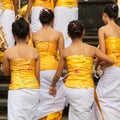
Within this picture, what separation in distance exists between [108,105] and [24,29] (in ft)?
4.65

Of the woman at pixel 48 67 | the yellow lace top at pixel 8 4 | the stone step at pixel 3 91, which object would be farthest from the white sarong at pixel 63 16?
the woman at pixel 48 67

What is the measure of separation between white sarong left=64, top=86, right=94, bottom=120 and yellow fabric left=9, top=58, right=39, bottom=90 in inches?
17.6

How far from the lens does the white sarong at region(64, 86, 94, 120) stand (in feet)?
17.0

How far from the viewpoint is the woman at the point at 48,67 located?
5719 millimetres

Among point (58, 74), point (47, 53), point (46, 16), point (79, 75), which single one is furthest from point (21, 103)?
point (46, 16)

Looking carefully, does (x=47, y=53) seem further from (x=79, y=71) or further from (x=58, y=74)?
(x=79, y=71)

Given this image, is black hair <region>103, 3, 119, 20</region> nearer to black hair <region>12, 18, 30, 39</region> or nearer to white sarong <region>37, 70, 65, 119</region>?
white sarong <region>37, 70, 65, 119</region>

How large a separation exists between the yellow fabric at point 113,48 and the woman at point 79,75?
0.40 metres

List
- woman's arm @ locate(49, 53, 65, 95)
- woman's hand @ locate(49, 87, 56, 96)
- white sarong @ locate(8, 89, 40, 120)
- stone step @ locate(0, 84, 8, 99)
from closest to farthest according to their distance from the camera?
white sarong @ locate(8, 89, 40, 120)
woman's arm @ locate(49, 53, 65, 95)
woman's hand @ locate(49, 87, 56, 96)
stone step @ locate(0, 84, 8, 99)

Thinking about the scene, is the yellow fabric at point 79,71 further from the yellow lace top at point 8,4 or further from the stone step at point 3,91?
the yellow lace top at point 8,4

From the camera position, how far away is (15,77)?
511 centimetres

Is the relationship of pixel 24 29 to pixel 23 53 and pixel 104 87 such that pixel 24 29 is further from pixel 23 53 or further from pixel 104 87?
pixel 104 87

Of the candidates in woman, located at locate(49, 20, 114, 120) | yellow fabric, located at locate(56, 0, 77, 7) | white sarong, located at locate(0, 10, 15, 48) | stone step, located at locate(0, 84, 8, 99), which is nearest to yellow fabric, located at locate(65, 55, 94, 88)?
woman, located at locate(49, 20, 114, 120)

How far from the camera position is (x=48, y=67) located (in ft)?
18.8
